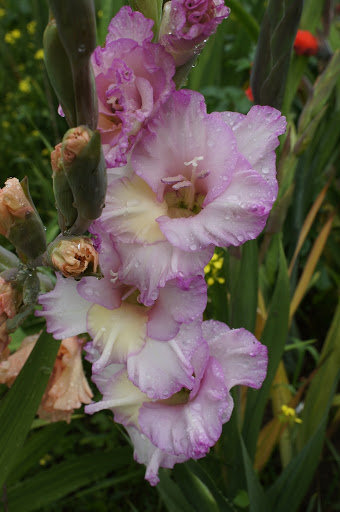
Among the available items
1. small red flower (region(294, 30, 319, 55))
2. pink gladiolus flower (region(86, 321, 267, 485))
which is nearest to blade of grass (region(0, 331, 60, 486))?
pink gladiolus flower (region(86, 321, 267, 485))

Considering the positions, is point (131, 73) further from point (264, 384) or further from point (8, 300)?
point (264, 384)

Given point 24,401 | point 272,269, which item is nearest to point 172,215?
point 24,401

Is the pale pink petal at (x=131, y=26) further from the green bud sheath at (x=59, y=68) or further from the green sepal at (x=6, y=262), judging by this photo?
the green sepal at (x=6, y=262)

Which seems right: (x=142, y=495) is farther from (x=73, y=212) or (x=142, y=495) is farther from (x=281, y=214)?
(x=73, y=212)

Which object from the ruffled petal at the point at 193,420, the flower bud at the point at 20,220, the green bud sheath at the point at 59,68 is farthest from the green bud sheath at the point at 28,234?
the ruffled petal at the point at 193,420

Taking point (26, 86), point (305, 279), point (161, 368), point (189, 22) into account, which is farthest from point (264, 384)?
point (26, 86)

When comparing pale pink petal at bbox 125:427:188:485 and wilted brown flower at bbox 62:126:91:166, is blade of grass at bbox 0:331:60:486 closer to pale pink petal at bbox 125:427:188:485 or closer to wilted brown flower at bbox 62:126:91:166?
pale pink petal at bbox 125:427:188:485
